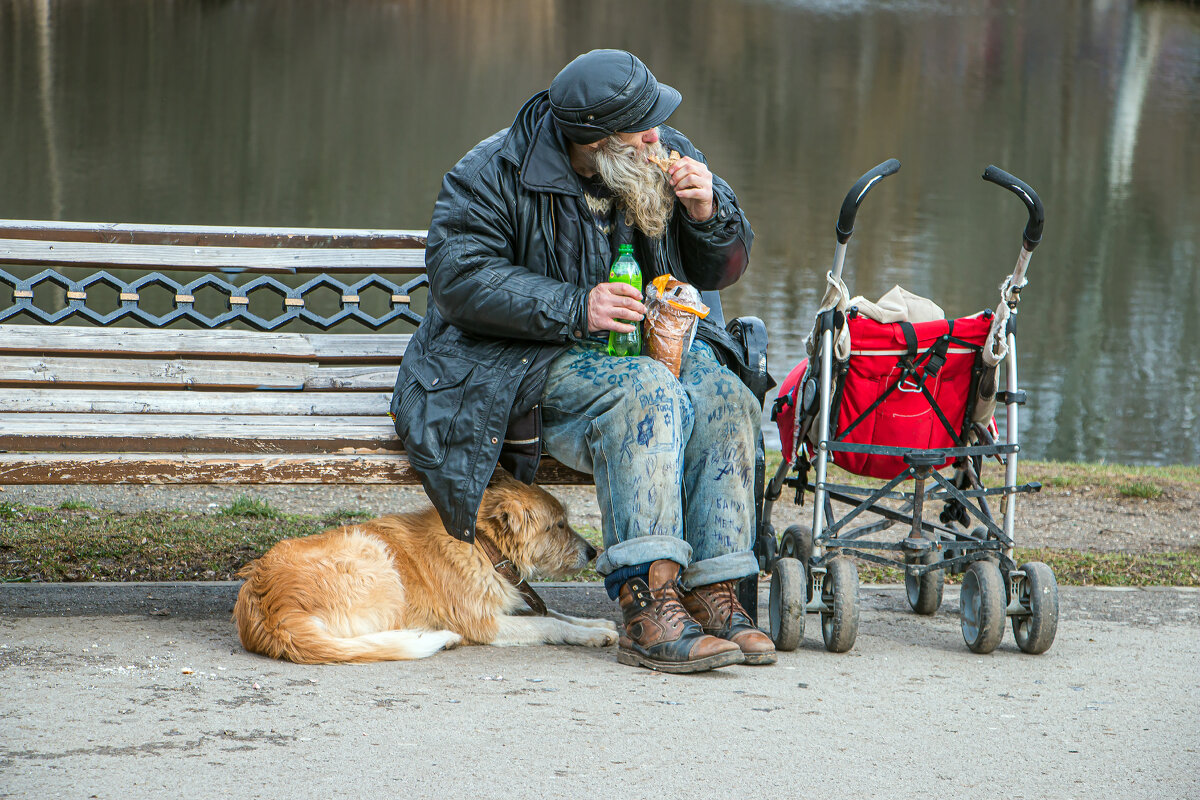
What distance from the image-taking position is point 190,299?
4566 mm

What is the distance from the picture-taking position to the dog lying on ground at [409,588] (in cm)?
322

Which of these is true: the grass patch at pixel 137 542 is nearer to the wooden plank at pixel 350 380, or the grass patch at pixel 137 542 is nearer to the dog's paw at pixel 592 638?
the wooden plank at pixel 350 380

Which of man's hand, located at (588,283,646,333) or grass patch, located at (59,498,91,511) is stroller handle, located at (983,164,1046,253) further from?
grass patch, located at (59,498,91,511)

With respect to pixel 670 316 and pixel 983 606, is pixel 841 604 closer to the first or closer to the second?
pixel 983 606

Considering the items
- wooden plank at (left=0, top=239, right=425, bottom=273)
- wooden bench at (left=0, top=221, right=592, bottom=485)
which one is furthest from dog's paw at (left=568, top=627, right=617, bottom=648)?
wooden plank at (left=0, top=239, right=425, bottom=273)

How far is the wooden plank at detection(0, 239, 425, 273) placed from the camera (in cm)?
441

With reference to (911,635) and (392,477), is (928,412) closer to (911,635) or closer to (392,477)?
(911,635)

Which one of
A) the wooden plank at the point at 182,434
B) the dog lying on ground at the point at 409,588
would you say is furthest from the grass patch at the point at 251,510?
the dog lying on ground at the point at 409,588

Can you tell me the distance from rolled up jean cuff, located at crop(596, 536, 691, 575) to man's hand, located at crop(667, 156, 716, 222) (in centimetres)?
99

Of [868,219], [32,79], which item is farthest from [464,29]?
[868,219]

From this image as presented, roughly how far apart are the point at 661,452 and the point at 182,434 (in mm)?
1305

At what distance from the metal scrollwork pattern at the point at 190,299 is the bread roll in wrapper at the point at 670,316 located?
4.68 ft

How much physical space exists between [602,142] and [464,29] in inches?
1218

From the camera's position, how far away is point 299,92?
92.1 feet
